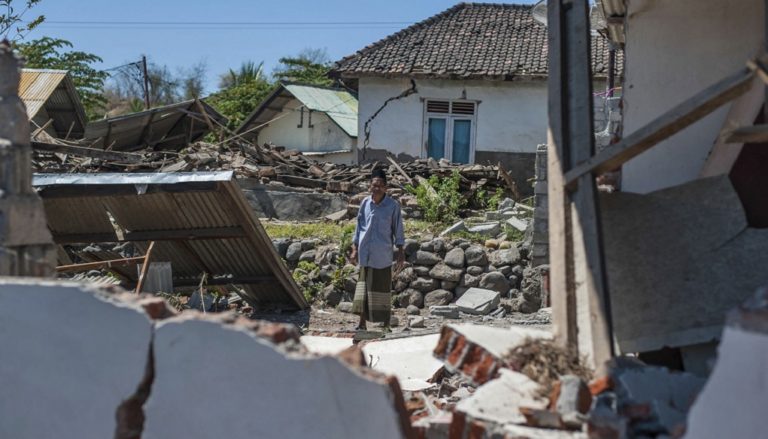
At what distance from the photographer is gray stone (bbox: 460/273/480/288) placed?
13.5m

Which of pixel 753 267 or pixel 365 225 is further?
pixel 365 225

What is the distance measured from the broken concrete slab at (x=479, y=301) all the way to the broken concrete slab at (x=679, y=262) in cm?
741

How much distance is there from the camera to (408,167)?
21.0 metres

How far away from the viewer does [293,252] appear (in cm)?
1484

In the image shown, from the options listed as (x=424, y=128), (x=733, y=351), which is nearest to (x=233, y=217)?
(x=733, y=351)

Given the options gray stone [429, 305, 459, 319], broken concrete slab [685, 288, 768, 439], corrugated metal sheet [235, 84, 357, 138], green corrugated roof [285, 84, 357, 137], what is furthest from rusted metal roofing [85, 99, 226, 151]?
broken concrete slab [685, 288, 768, 439]

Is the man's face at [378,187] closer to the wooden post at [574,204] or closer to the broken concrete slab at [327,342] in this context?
the broken concrete slab at [327,342]

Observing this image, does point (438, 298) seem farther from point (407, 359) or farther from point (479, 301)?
point (407, 359)

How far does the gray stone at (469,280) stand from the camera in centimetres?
1350

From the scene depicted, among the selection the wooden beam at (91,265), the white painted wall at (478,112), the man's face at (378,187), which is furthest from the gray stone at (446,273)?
the white painted wall at (478,112)

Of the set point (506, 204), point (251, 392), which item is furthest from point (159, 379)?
point (506, 204)

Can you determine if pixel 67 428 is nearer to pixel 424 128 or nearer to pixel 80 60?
pixel 424 128

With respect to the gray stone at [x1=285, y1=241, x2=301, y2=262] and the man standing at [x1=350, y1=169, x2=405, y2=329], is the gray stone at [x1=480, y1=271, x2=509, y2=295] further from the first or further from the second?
the man standing at [x1=350, y1=169, x2=405, y2=329]

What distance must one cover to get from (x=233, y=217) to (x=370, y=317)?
1.78 meters
